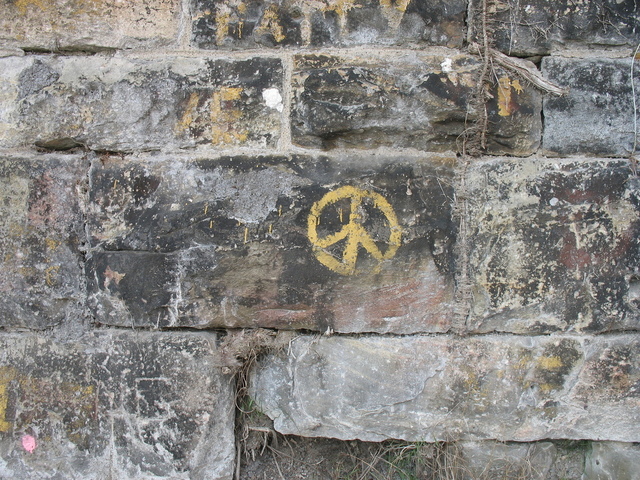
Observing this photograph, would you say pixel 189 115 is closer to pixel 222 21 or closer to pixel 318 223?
pixel 222 21

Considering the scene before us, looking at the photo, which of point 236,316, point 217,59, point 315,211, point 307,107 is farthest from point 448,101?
point 236,316

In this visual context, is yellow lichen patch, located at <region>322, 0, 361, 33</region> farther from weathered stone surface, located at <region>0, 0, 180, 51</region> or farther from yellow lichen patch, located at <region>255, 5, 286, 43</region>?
weathered stone surface, located at <region>0, 0, 180, 51</region>

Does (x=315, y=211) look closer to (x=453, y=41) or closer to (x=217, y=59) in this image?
(x=217, y=59)

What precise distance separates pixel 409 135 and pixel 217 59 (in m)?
0.76

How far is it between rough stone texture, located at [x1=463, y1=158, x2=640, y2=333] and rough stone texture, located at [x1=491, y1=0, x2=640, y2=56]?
428 mm

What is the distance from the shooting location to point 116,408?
5.90ft

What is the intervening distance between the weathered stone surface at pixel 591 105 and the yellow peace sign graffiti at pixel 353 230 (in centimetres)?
67

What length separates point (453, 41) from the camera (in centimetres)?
174

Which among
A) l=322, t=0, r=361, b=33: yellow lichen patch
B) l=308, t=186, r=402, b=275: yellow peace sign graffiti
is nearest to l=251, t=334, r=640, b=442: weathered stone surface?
l=308, t=186, r=402, b=275: yellow peace sign graffiti

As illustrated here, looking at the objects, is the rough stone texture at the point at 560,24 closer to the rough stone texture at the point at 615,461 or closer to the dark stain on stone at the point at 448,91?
the dark stain on stone at the point at 448,91

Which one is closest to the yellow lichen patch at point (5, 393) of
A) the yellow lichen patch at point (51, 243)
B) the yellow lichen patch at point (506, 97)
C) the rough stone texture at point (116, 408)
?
the rough stone texture at point (116, 408)

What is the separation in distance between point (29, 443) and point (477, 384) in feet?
5.59

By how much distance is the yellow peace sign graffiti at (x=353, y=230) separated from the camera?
66.7 inches

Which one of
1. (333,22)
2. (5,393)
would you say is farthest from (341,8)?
(5,393)
